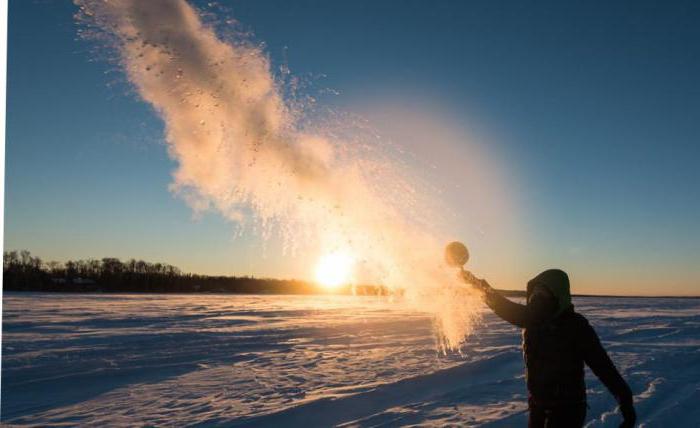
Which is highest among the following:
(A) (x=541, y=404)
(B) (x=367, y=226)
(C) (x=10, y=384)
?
(B) (x=367, y=226)

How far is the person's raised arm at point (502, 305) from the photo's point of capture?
114 inches

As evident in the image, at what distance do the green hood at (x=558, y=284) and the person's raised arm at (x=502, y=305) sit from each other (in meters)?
0.18

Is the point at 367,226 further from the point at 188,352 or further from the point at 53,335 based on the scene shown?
the point at 53,335

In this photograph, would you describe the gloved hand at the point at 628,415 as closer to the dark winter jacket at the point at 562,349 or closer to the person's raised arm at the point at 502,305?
the dark winter jacket at the point at 562,349

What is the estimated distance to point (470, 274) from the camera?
10.9ft

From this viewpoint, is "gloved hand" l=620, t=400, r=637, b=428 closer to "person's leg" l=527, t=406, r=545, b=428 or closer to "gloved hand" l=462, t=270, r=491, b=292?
"person's leg" l=527, t=406, r=545, b=428

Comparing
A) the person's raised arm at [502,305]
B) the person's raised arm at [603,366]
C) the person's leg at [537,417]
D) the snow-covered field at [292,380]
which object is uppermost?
the person's raised arm at [502,305]

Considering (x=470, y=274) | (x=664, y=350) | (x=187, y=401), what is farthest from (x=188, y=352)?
(x=664, y=350)

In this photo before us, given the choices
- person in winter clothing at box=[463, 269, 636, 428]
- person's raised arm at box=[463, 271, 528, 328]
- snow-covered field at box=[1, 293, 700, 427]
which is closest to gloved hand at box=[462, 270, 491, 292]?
person's raised arm at box=[463, 271, 528, 328]

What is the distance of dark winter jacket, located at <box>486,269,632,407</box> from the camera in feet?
9.43

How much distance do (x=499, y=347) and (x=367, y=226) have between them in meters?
6.54

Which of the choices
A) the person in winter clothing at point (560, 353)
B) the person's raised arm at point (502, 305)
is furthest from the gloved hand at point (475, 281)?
the person in winter clothing at point (560, 353)

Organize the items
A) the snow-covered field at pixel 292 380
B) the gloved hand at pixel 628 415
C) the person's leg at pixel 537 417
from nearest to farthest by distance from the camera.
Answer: the gloved hand at pixel 628 415
the person's leg at pixel 537 417
the snow-covered field at pixel 292 380

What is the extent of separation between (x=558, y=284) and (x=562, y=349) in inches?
14.2
